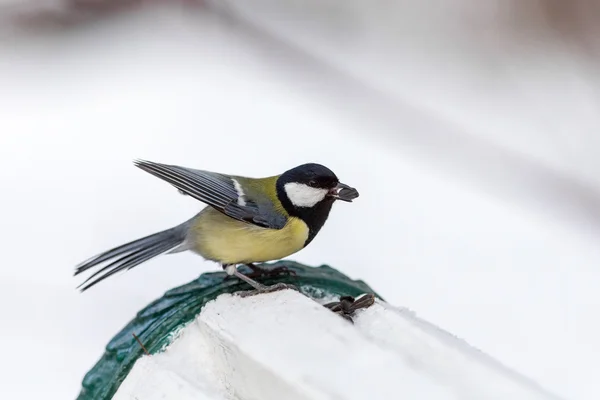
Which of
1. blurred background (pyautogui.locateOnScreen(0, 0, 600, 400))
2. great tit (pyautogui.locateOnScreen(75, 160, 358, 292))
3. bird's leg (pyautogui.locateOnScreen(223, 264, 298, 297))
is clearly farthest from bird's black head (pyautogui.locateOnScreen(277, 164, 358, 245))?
blurred background (pyautogui.locateOnScreen(0, 0, 600, 400))

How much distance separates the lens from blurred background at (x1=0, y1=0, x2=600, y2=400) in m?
1.44

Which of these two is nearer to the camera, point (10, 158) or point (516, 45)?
point (10, 158)

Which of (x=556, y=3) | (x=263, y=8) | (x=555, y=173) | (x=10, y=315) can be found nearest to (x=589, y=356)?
(x=555, y=173)

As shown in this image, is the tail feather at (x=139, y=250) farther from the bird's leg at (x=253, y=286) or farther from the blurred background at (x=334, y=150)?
the blurred background at (x=334, y=150)

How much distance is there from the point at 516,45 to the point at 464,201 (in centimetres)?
92

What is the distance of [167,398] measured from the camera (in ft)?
2.33

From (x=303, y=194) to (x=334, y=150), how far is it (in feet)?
2.69

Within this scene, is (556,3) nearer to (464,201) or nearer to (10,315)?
(464,201)

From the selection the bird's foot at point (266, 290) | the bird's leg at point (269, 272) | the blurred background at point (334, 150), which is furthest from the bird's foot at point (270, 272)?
the blurred background at point (334, 150)

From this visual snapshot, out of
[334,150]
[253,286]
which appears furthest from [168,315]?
[334,150]

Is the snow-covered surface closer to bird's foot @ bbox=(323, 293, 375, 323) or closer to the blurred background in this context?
bird's foot @ bbox=(323, 293, 375, 323)

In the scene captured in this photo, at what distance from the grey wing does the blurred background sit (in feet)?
1.74

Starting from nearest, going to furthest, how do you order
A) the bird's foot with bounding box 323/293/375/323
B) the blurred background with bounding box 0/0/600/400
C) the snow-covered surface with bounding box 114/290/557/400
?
the snow-covered surface with bounding box 114/290/557/400 < the bird's foot with bounding box 323/293/375/323 < the blurred background with bounding box 0/0/600/400

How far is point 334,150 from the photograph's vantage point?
1756mm
